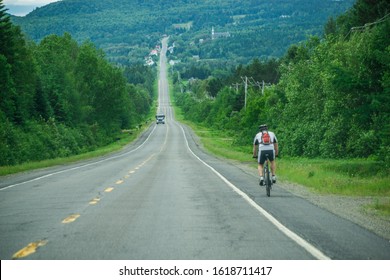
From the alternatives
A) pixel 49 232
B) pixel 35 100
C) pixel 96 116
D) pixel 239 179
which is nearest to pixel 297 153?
pixel 239 179

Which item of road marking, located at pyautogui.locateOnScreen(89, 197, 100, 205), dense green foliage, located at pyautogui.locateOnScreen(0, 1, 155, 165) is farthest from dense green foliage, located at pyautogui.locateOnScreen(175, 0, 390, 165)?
dense green foliage, located at pyautogui.locateOnScreen(0, 1, 155, 165)

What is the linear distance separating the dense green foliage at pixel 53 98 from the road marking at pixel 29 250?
34533mm

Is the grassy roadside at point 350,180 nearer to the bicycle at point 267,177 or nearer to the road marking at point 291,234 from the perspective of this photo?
the bicycle at point 267,177

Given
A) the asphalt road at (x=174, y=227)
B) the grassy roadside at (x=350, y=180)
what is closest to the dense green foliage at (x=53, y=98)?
the grassy roadside at (x=350, y=180)

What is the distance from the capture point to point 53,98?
7338 centimetres

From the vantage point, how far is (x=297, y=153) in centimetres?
4522

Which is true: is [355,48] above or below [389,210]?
above

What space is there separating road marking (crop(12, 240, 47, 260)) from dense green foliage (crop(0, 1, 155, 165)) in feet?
113

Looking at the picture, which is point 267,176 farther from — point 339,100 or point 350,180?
point 339,100

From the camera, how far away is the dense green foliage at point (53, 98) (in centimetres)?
5278
